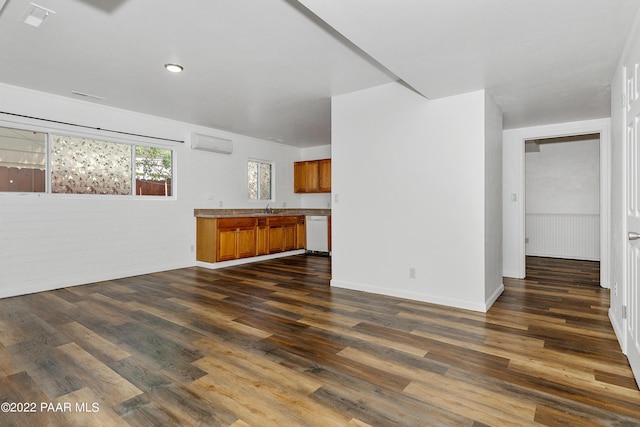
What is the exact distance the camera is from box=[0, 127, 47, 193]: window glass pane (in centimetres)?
399

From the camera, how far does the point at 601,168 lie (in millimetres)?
4539

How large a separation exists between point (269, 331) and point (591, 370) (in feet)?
7.56

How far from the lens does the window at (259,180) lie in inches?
285

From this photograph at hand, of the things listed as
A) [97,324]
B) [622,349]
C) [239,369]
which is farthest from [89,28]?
[622,349]

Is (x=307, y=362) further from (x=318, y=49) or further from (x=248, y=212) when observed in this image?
(x=248, y=212)

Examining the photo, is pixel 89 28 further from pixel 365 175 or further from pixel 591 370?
pixel 591 370

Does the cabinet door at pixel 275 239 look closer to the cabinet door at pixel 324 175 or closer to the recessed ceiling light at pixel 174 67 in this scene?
the cabinet door at pixel 324 175

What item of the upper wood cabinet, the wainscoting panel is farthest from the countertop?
the wainscoting panel

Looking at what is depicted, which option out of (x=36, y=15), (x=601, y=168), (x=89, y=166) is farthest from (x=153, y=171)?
(x=601, y=168)

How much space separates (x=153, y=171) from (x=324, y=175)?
3441 millimetres

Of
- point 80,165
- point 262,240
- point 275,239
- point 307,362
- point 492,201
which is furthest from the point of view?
point 275,239

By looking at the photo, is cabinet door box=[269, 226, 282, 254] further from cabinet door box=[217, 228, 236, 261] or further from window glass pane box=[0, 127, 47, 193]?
window glass pane box=[0, 127, 47, 193]

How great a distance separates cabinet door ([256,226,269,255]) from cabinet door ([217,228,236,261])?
1.90 ft

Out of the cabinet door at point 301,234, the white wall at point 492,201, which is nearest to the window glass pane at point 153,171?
the cabinet door at point 301,234
